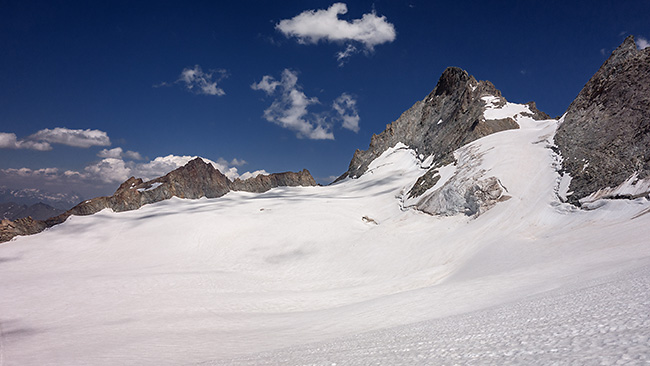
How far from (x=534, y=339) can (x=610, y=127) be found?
98.2ft

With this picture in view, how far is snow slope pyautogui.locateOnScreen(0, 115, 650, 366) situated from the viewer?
643 centimetres

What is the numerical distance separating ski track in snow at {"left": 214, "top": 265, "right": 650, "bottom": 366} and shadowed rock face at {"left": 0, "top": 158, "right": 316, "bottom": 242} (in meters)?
50.8

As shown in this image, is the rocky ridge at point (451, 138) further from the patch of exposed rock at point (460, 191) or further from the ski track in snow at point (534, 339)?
the ski track in snow at point (534, 339)

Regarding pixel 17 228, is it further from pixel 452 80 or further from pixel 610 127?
pixel 452 80

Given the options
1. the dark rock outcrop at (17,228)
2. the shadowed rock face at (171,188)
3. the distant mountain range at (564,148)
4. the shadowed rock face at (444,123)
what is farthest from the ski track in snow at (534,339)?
the shadowed rock face at (171,188)

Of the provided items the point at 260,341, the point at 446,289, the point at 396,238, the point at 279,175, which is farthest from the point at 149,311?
the point at 279,175

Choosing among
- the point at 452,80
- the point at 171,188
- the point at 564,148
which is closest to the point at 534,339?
the point at 564,148

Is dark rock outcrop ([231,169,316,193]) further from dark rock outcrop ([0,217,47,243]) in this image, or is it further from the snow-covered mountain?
dark rock outcrop ([0,217,47,243])

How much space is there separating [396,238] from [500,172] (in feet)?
41.1

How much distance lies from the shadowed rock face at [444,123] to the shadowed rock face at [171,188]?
73.1 feet

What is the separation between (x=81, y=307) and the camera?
63.4 feet

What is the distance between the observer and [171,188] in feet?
238

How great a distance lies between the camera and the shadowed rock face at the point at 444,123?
53700 millimetres

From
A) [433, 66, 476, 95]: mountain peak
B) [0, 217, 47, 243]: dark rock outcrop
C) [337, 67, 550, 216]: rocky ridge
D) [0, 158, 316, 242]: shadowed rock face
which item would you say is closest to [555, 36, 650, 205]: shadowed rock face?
[337, 67, 550, 216]: rocky ridge
